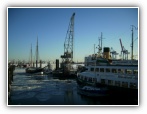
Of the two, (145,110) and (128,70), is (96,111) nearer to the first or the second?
(145,110)

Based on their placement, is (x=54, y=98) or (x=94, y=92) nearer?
(x=54, y=98)

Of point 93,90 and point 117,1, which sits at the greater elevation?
point 117,1

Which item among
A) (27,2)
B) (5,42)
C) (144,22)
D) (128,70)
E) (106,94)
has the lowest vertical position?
(106,94)

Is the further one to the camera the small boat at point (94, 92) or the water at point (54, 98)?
the small boat at point (94, 92)

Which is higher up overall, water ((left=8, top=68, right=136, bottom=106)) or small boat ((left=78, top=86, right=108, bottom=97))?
small boat ((left=78, top=86, right=108, bottom=97))

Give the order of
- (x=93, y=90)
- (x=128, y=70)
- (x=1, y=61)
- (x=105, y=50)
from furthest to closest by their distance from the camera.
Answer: (x=105, y=50)
(x=93, y=90)
(x=128, y=70)
(x=1, y=61)

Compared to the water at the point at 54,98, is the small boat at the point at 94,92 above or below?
above

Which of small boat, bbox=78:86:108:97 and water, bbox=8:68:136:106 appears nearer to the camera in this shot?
water, bbox=8:68:136:106

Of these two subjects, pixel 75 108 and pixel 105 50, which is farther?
pixel 105 50

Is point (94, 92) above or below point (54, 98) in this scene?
above

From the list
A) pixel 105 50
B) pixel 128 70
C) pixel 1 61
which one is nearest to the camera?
pixel 1 61

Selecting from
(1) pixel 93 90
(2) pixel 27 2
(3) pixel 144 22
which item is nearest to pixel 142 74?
(3) pixel 144 22

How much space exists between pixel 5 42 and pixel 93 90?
6449 mm

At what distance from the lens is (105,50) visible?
18.5 meters
